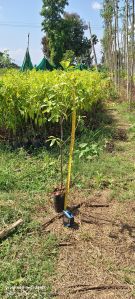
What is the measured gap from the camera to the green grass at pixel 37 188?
96.7 inches

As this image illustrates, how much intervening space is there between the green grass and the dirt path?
13 centimetres

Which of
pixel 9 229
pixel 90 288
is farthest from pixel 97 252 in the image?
pixel 9 229

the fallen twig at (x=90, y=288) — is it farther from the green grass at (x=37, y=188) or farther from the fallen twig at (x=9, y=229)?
the fallen twig at (x=9, y=229)

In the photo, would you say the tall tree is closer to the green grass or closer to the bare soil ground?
the green grass

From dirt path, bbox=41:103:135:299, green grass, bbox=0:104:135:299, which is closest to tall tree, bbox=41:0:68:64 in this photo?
green grass, bbox=0:104:135:299

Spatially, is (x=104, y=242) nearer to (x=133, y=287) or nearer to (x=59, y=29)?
(x=133, y=287)

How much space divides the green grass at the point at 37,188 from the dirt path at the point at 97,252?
0.13 metres

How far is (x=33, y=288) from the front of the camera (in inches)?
90.9

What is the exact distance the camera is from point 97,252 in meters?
2.73

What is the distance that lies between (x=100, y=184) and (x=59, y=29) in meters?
32.1

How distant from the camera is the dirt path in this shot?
92.0 inches

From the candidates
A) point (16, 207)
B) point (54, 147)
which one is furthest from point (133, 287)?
point (54, 147)

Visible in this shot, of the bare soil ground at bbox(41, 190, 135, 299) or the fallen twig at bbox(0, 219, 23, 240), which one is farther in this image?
the fallen twig at bbox(0, 219, 23, 240)

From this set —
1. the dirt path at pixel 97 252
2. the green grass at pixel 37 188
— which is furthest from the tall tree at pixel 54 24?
the dirt path at pixel 97 252
